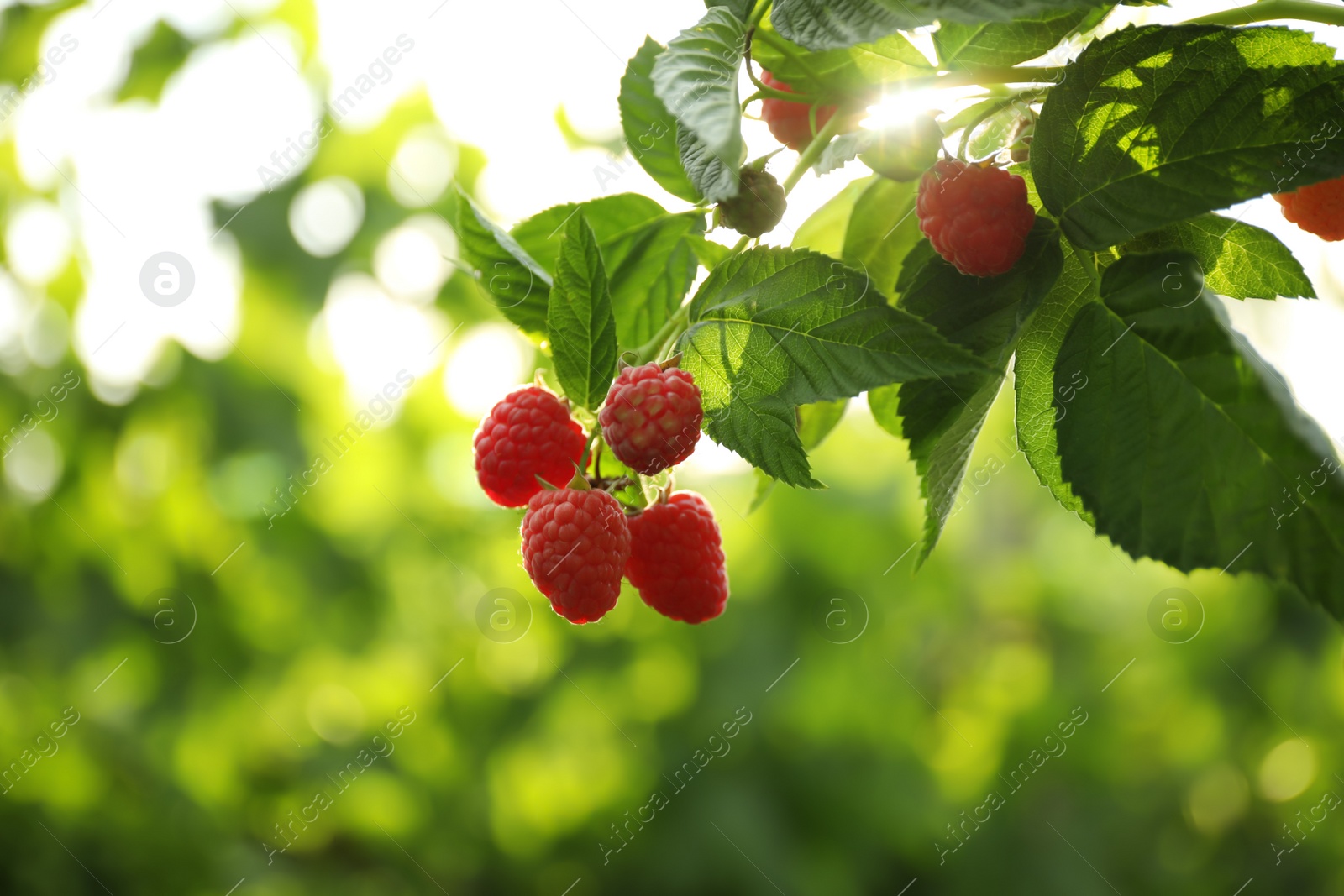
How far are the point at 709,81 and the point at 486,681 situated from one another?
113 inches

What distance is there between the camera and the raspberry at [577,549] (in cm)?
39

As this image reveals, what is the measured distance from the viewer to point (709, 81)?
0.95 feet

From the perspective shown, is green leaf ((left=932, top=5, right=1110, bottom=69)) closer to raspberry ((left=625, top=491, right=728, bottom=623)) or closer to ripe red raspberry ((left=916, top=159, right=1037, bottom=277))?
ripe red raspberry ((left=916, top=159, right=1037, bottom=277))

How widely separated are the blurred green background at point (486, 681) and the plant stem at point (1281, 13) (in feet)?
5.68

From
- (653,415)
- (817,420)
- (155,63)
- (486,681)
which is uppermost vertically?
(653,415)

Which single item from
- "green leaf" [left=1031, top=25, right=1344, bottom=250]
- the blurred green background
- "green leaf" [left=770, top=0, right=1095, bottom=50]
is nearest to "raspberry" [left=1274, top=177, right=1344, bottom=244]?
"green leaf" [left=1031, top=25, right=1344, bottom=250]

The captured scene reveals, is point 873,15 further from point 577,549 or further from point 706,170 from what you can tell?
point 577,549

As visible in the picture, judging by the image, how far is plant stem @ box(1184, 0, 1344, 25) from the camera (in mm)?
346

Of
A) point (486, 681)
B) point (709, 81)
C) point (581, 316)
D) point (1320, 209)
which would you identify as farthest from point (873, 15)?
point (486, 681)

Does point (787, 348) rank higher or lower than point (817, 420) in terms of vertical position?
higher

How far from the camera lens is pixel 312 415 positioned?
2562 millimetres

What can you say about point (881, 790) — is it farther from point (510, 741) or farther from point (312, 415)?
point (312, 415)

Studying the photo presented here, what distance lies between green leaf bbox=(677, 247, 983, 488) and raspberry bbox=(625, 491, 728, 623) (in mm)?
89

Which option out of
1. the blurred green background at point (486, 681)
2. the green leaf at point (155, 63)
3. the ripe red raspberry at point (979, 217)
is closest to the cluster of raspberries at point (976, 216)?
the ripe red raspberry at point (979, 217)
